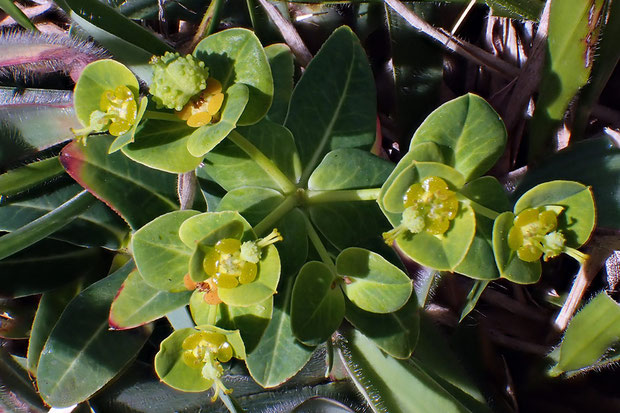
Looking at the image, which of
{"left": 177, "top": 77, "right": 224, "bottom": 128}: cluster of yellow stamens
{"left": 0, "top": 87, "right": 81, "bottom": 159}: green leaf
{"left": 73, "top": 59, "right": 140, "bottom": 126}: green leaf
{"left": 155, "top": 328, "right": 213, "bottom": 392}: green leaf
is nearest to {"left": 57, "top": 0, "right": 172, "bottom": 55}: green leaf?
{"left": 0, "top": 87, "right": 81, "bottom": 159}: green leaf

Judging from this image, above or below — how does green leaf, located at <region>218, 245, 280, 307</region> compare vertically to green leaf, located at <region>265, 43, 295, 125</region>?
below

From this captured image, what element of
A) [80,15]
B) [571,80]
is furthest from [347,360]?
[80,15]

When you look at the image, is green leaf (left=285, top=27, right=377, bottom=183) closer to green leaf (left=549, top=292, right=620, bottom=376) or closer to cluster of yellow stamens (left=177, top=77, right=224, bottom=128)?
cluster of yellow stamens (left=177, top=77, right=224, bottom=128)

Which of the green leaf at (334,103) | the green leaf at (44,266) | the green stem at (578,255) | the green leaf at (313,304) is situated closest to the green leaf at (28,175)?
the green leaf at (44,266)

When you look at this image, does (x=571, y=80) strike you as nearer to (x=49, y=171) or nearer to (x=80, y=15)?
(x=80, y=15)

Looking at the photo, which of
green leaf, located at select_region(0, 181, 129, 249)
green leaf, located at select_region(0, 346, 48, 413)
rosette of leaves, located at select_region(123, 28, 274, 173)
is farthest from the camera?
green leaf, located at select_region(0, 346, 48, 413)

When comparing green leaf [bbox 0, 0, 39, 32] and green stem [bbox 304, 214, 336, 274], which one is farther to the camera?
green leaf [bbox 0, 0, 39, 32]
